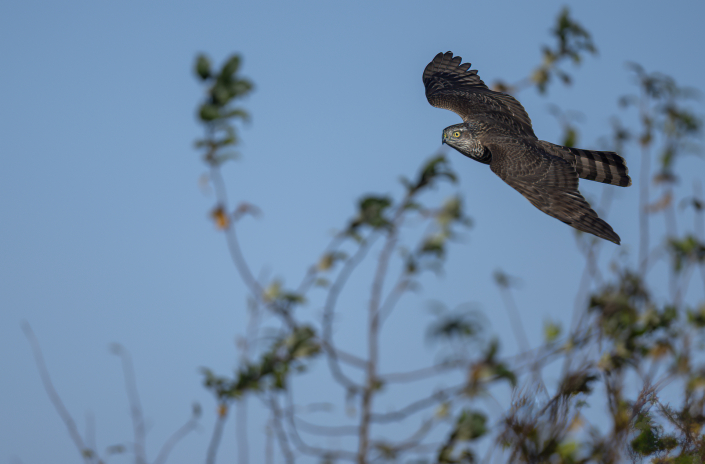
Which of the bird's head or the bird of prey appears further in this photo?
the bird's head

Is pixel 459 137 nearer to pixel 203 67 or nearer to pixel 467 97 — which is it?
pixel 467 97

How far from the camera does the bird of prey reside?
24.0 ft

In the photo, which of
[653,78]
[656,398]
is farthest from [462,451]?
[653,78]

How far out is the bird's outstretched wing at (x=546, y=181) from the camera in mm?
6918

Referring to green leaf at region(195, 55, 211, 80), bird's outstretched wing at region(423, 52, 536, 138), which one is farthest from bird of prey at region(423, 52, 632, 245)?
green leaf at region(195, 55, 211, 80)

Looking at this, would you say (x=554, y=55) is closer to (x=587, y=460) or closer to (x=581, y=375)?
(x=581, y=375)

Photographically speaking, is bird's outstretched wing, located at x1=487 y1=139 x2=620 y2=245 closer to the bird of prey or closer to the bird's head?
the bird of prey

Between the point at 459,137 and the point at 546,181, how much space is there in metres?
2.56

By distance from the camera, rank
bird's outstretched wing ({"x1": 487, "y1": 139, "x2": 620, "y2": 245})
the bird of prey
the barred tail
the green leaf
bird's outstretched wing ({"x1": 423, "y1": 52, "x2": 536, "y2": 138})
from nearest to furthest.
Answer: the green leaf
bird's outstretched wing ({"x1": 487, "y1": 139, "x2": 620, "y2": 245})
the bird of prey
the barred tail
bird's outstretched wing ({"x1": 423, "y1": 52, "x2": 536, "y2": 138})

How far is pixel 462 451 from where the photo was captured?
8.61 ft

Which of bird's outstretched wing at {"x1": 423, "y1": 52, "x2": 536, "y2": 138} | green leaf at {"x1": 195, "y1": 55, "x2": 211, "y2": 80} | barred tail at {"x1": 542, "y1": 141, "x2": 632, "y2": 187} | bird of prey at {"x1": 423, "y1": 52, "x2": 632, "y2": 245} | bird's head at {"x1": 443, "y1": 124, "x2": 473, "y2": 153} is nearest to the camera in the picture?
green leaf at {"x1": 195, "y1": 55, "x2": 211, "y2": 80}

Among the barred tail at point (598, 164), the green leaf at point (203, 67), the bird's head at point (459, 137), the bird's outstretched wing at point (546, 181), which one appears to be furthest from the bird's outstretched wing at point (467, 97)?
the green leaf at point (203, 67)

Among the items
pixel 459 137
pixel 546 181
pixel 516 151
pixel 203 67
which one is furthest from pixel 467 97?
pixel 203 67

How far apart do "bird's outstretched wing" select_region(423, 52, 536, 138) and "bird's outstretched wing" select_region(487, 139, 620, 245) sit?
1.58m
